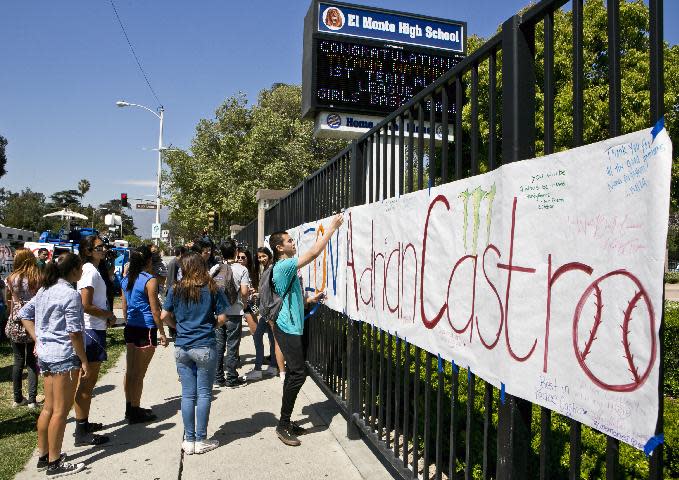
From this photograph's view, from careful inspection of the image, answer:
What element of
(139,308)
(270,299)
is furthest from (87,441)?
(270,299)

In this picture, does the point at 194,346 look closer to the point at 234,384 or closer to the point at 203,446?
the point at 203,446

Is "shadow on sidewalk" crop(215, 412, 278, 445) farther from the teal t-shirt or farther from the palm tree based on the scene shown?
the palm tree

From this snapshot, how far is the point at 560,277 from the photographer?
205 cm

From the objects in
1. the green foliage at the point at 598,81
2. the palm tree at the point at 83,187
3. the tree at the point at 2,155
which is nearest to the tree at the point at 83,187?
the palm tree at the point at 83,187

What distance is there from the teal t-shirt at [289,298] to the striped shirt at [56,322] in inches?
64.5

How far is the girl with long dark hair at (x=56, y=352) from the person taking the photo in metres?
4.24

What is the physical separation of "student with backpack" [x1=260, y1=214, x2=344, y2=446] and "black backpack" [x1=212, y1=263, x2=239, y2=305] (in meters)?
1.81

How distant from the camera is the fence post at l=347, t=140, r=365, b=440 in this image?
4824 mm

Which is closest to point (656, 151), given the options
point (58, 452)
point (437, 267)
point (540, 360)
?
point (540, 360)

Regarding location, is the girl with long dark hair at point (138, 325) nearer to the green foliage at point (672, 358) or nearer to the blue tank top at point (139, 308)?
the blue tank top at point (139, 308)

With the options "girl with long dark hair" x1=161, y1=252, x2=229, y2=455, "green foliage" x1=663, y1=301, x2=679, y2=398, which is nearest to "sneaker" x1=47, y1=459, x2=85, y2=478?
"girl with long dark hair" x1=161, y1=252, x2=229, y2=455

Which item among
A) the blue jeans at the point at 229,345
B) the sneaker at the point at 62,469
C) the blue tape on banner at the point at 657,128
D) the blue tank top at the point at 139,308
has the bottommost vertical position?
the sneaker at the point at 62,469

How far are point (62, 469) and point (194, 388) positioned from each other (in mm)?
1138

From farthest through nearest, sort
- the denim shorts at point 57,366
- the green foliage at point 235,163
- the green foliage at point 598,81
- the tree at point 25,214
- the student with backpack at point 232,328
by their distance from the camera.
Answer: the tree at point 25,214
the green foliage at point 235,163
the green foliage at point 598,81
the student with backpack at point 232,328
the denim shorts at point 57,366
